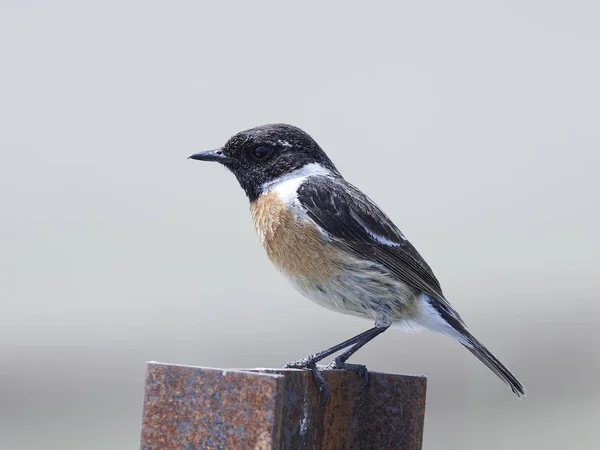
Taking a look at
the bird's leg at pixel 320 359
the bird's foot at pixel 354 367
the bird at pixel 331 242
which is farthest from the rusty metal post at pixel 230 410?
the bird at pixel 331 242

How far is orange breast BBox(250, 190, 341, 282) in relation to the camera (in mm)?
5023

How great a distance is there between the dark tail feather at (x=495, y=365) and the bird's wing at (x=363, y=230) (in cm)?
14

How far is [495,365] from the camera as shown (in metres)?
5.12

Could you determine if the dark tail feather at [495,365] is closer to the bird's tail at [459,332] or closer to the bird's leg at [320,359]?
the bird's tail at [459,332]

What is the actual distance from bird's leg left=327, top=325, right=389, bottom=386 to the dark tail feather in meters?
0.59

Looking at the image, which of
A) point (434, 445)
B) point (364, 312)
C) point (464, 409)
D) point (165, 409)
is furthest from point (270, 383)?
point (464, 409)

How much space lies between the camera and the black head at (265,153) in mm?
5609

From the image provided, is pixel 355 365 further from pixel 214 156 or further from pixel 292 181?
pixel 214 156

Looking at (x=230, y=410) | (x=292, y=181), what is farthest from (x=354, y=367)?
(x=292, y=181)

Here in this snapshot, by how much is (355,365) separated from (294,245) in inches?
53.5

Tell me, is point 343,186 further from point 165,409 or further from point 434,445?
point 434,445

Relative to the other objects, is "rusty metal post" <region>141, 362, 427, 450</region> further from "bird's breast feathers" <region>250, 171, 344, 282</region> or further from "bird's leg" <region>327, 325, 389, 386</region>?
"bird's breast feathers" <region>250, 171, 344, 282</region>

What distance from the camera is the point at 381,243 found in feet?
17.5

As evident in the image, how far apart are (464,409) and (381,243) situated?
9.19 meters
